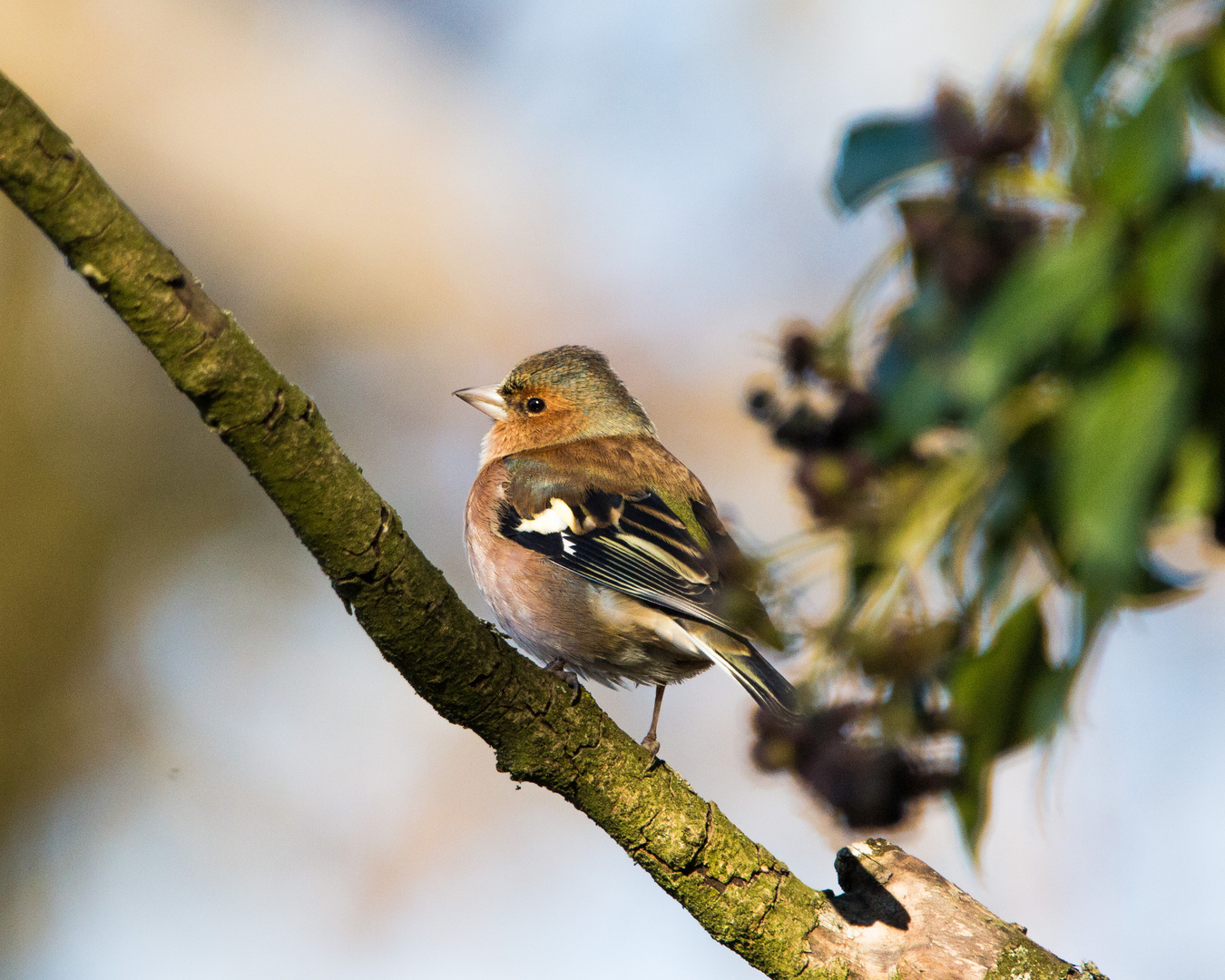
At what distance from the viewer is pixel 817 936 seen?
282 cm

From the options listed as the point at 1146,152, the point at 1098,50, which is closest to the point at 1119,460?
the point at 1146,152

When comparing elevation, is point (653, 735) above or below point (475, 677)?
above

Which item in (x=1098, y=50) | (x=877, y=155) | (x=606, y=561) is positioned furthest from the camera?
(x=606, y=561)

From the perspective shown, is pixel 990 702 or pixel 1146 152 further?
pixel 990 702

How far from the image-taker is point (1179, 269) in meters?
0.89

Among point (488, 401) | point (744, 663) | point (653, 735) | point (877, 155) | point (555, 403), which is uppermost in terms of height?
point (555, 403)

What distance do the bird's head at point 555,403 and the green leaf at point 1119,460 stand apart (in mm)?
3958

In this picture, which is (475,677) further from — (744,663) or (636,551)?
Answer: (636,551)

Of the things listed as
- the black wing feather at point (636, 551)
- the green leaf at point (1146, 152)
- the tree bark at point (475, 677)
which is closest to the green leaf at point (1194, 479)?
the green leaf at point (1146, 152)

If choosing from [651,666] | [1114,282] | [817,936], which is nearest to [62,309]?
[651,666]

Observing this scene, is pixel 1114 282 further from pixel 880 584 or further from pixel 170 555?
pixel 170 555

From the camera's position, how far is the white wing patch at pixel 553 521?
161 inches

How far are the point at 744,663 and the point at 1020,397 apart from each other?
2374mm

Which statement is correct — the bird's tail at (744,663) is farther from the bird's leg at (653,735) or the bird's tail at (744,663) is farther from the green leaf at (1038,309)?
the green leaf at (1038,309)
